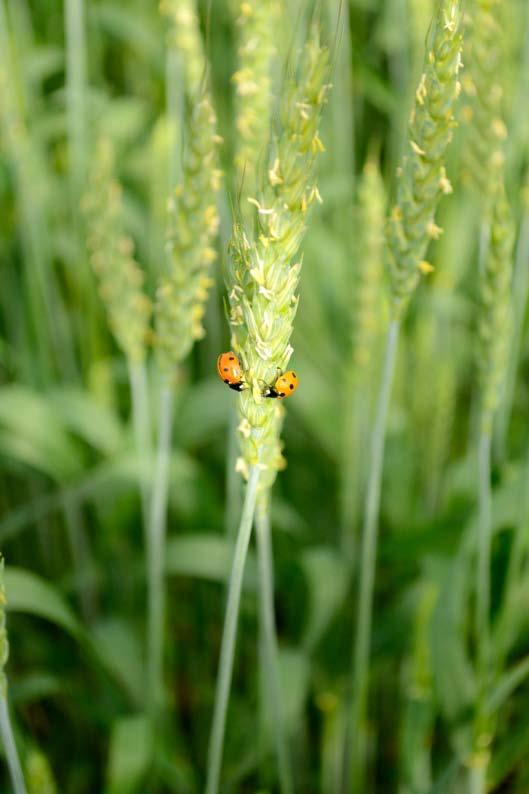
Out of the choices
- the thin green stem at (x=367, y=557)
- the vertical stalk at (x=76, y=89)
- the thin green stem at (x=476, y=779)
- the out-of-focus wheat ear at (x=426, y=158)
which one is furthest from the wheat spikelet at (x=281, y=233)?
the vertical stalk at (x=76, y=89)

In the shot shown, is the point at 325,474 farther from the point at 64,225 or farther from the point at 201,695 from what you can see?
the point at 64,225

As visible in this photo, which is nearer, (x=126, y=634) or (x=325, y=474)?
(x=126, y=634)

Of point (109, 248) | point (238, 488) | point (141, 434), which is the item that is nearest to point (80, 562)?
point (141, 434)

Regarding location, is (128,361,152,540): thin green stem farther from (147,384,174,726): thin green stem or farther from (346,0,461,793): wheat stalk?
(346,0,461,793): wheat stalk

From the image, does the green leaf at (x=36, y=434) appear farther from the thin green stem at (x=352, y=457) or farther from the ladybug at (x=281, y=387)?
the ladybug at (x=281, y=387)

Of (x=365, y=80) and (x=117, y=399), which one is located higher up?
(x=365, y=80)

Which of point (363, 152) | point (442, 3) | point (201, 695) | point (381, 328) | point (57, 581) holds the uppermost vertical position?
point (442, 3)

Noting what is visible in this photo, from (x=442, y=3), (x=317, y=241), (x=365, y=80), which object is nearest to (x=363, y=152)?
(x=365, y=80)

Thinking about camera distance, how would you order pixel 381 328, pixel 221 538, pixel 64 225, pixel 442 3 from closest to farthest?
1. pixel 442 3
2. pixel 221 538
3. pixel 381 328
4. pixel 64 225

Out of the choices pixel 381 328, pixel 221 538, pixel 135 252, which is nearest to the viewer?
pixel 221 538
